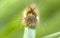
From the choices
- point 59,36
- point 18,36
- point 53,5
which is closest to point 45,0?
point 53,5

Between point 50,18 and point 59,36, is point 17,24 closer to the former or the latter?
point 50,18

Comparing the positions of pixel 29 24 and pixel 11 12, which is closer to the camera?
pixel 29 24

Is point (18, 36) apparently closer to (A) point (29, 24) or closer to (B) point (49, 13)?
(B) point (49, 13)

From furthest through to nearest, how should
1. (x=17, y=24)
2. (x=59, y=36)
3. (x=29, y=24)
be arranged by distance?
1. (x=17, y=24)
2. (x=59, y=36)
3. (x=29, y=24)

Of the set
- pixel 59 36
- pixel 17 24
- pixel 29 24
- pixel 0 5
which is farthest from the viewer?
pixel 0 5

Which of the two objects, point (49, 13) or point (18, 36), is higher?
point (49, 13)

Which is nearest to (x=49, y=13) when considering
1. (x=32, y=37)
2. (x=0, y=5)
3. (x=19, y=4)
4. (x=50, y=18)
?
(x=50, y=18)

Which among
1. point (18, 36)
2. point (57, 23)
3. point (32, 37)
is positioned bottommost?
point (32, 37)
